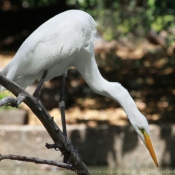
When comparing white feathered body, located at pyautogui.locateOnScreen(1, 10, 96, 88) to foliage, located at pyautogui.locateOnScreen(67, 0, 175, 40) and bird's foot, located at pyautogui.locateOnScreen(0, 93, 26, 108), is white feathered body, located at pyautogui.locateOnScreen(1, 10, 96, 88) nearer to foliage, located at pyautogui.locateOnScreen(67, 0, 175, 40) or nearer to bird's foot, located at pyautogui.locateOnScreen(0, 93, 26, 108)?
bird's foot, located at pyautogui.locateOnScreen(0, 93, 26, 108)

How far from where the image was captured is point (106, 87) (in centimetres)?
360

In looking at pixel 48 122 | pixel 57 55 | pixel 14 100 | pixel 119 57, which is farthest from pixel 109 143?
pixel 119 57

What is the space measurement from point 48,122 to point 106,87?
751mm

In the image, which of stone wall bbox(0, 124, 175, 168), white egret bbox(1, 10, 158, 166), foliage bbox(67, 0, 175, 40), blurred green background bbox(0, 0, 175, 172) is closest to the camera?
white egret bbox(1, 10, 158, 166)

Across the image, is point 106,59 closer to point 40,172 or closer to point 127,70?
point 127,70

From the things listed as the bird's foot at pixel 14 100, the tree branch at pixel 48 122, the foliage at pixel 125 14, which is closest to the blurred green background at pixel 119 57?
the foliage at pixel 125 14

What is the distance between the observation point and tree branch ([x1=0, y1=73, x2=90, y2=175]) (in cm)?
278

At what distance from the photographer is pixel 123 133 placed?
5.95 m

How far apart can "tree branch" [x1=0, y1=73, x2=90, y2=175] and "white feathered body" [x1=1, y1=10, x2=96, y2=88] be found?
662 millimetres

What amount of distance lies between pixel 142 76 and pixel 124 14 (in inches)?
41.7

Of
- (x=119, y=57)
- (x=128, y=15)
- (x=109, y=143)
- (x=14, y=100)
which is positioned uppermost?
(x=14, y=100)

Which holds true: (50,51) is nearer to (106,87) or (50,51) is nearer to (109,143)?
(106,87)

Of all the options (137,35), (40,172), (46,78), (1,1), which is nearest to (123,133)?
(40,172)

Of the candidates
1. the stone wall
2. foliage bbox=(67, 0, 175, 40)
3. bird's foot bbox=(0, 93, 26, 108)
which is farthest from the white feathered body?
the stone wall
